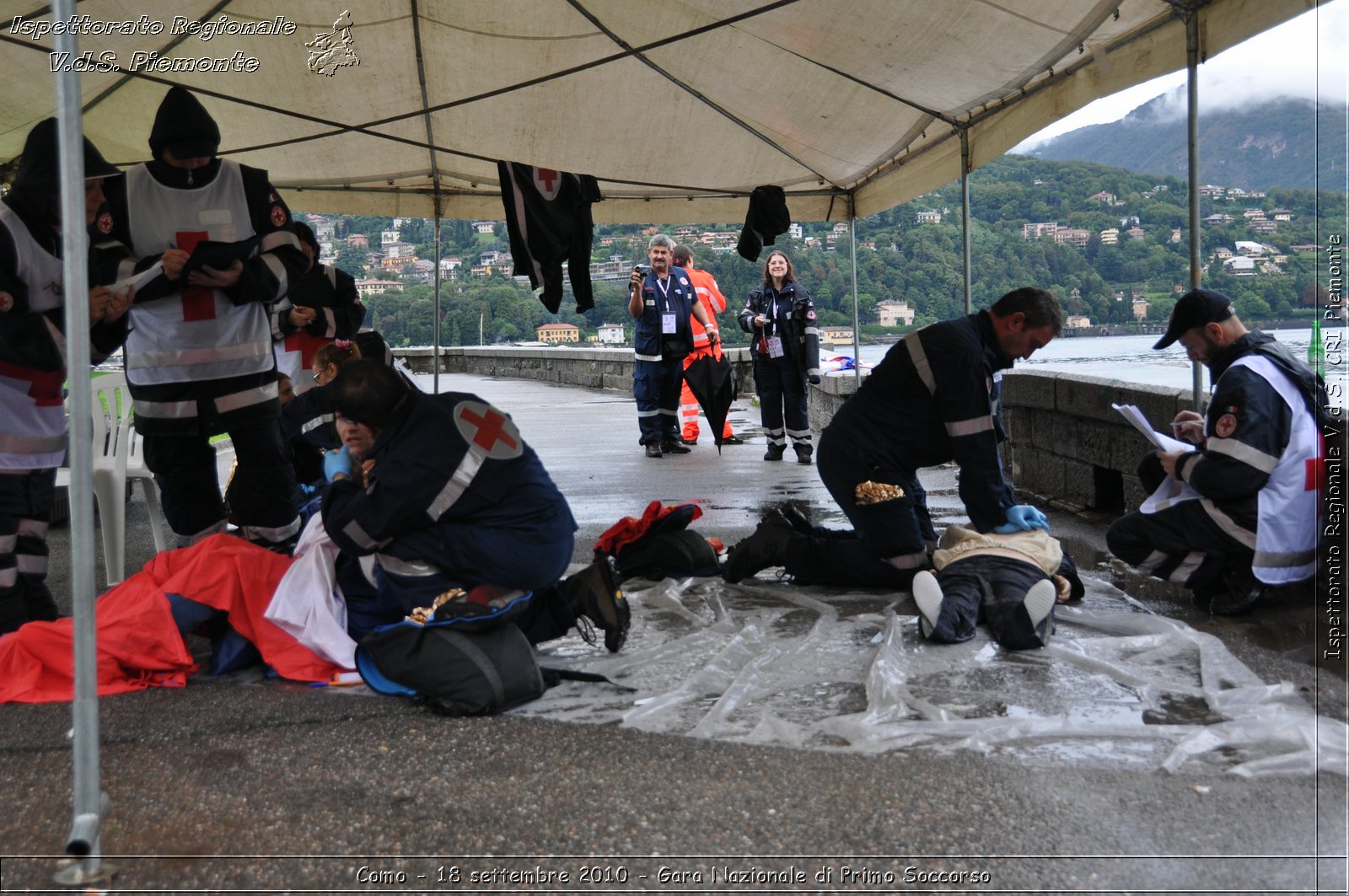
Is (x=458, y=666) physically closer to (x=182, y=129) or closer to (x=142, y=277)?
(x=142, y=277)

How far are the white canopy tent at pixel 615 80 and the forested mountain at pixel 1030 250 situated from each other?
2.43 feet

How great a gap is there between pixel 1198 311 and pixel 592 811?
3.13m

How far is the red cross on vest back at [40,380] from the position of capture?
154 inches

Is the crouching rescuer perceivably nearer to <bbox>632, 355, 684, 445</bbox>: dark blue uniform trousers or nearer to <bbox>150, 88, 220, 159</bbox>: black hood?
<bbox>150, 88, 220, 159</bbox>: black hood

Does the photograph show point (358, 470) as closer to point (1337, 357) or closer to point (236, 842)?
point (236, 842)

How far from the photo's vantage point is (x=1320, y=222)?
339cm

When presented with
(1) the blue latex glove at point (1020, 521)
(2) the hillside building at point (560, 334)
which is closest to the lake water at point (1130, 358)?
(1) the blue latex glove at point (1020, 521)

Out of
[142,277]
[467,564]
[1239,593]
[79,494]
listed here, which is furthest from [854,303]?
[79,494]

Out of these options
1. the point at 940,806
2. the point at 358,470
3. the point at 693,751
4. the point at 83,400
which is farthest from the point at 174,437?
the point at 940,806

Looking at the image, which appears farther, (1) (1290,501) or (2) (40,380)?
(1) (1290,501)

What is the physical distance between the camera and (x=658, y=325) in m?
10.1

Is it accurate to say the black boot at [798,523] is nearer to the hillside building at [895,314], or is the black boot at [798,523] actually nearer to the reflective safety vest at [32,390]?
the reflective safety vest at [32,390]

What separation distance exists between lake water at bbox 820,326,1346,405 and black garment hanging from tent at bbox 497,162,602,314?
2.46 metres

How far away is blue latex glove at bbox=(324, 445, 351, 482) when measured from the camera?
14.5ft
